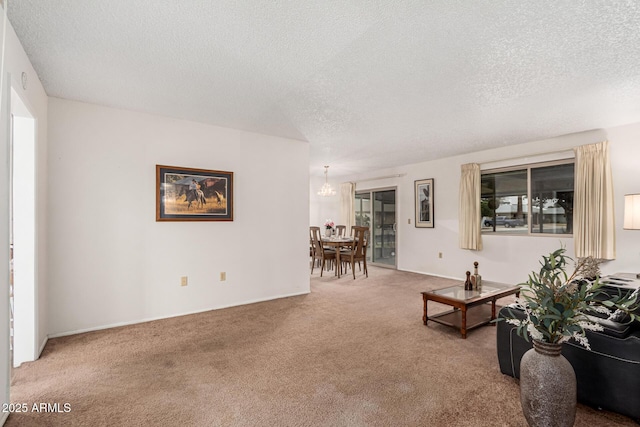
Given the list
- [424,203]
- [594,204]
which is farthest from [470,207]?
[594,204]

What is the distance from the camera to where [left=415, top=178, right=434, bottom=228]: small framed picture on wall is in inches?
259

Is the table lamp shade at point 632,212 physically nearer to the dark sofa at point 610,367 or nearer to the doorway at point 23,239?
the dark sofa at point 610,367

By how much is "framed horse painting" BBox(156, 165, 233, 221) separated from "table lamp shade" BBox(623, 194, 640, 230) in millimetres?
4795

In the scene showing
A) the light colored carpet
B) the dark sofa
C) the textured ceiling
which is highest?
the textured ceiling

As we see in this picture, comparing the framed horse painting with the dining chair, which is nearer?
the framed horse painting

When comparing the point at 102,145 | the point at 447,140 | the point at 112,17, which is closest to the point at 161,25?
the point at 112,17

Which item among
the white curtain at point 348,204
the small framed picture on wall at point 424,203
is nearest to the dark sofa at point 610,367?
the small framed picture on wall at point 424,203

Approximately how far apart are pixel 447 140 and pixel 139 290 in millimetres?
4750

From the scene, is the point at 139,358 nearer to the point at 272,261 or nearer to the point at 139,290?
the point at 139,290

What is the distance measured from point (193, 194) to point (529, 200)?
5.20 meters

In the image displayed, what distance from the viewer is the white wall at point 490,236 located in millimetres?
4141

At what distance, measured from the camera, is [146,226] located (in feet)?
12.2

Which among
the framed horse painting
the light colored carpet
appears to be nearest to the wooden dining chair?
the light colored carpet

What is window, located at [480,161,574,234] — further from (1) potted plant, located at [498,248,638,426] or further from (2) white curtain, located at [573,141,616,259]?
(1) potted plant, located at [498,248,638,426]
